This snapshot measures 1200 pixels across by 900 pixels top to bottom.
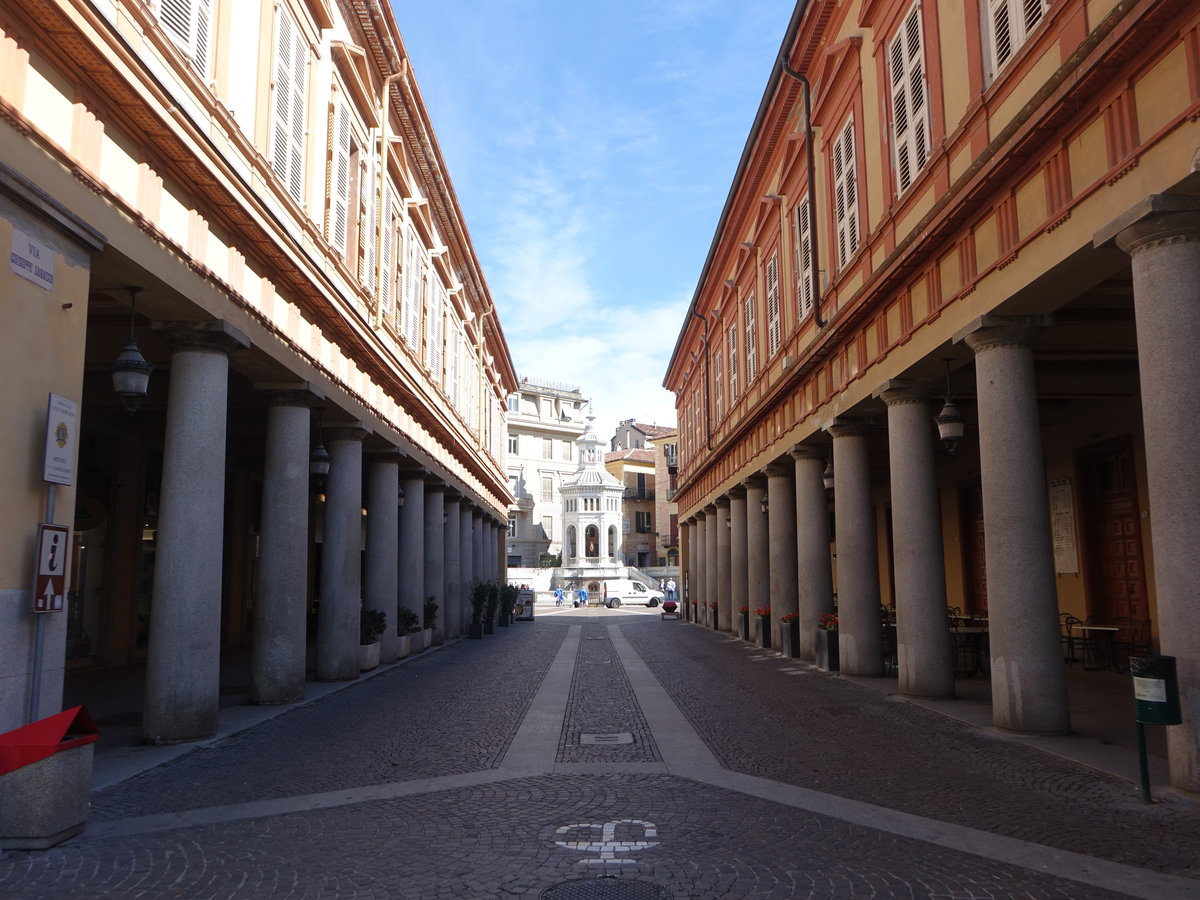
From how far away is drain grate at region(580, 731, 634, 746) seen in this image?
948 centimetres

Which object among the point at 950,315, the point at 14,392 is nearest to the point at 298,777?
the point at 14,392

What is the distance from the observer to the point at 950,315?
10.4 meters

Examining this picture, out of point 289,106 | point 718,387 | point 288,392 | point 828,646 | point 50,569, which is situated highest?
point 289,106

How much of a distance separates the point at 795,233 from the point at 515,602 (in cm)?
2174

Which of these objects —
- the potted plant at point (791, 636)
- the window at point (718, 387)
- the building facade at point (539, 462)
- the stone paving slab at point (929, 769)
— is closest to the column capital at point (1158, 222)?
the stone paving slab at point (929, 769)

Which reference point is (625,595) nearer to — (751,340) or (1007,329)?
(751,340)

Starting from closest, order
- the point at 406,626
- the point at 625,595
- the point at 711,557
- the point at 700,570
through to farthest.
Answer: the point at 406,626, the point at 711,557, the point at 700,570, the point at 625,595

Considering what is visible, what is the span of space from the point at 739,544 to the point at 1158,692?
1921 cm

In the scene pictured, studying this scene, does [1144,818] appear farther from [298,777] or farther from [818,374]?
[818,374]

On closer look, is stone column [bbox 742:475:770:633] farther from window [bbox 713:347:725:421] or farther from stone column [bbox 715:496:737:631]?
window [bbox 713:347:725:421]

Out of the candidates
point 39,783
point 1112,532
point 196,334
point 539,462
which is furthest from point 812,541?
point 539,462

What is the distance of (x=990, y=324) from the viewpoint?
9.26 m

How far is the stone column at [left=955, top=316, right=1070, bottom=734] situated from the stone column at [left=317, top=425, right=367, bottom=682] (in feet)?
32.2

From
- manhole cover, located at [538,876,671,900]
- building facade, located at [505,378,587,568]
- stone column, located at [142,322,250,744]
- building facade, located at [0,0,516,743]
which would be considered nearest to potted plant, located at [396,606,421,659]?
building facade, located at [0,0,516,743]
